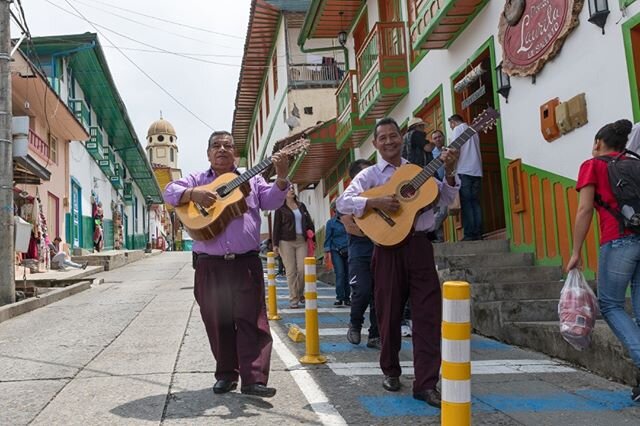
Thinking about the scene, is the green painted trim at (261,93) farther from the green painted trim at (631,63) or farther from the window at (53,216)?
the green painted trim at (631,63)

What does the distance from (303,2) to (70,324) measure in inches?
724

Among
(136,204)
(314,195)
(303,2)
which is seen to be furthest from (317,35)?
(136,204)

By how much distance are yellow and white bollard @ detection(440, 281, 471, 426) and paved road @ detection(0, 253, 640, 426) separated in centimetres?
114

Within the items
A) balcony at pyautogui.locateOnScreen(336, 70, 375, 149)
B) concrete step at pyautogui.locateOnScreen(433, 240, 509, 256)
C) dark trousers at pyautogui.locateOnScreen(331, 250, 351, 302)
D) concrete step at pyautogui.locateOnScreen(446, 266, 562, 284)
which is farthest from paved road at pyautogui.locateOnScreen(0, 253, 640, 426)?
balcony at pyautogui.locateOnScreen(336, 70, 375, 149)

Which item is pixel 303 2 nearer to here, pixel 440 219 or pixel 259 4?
pixel 259 4

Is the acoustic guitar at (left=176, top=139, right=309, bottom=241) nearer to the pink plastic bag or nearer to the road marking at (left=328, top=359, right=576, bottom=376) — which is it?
the road marking at (left=328, top=359, right=576, bottom=376)

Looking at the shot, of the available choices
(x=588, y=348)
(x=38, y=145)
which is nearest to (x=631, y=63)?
(x=588, y=348)

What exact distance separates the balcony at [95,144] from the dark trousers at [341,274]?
22.6 metres

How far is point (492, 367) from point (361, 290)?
5.12ft

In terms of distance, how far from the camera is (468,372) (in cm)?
259

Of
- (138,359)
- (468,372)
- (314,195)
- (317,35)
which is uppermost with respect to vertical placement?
(317,35)

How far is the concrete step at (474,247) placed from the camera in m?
8.34

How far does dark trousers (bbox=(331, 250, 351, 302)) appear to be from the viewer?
9.23 metres

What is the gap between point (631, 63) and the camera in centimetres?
581
